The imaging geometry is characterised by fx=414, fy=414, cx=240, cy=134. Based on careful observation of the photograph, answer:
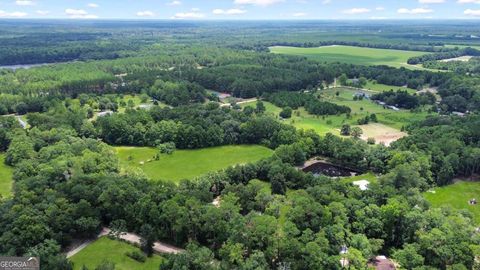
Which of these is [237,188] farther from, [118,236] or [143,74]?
[143,74]

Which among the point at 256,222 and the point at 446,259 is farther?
the point at 256,222

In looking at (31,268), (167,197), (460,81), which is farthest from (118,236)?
(460,81)

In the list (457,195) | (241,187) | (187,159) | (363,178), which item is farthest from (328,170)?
(187,159)

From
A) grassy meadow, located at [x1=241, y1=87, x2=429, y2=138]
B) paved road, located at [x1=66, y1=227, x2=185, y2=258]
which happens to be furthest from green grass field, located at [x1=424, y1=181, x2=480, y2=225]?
paved road, located at [x1=66, y1=227, x2=185, y2=258]

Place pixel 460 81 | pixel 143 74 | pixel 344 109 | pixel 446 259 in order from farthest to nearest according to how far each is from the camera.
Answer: pixel 143 74
pixel 460 81
pixel 344 109
pixel 446 259

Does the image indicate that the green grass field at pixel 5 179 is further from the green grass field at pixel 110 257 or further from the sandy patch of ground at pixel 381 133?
the sandy patch of ground at pixel 381 133

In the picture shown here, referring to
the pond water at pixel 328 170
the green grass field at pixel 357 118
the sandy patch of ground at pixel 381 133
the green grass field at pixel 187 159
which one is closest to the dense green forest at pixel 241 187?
the pond water at pixel 328 170

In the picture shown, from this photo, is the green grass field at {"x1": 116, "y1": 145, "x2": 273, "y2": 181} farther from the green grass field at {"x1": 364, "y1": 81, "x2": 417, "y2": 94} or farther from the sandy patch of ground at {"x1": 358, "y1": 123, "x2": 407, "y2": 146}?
the green grass field at {"x1": 364, "y1": 81, "x2": 417, "y2": 94}
